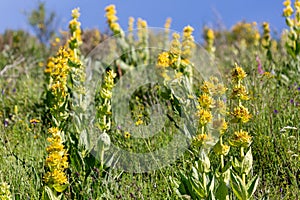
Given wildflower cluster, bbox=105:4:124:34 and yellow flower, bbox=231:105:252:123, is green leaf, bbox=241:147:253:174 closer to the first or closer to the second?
yellow flower, bbox=231:105:252:123

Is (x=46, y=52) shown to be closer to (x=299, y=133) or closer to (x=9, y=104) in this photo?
(x=9, y=104)

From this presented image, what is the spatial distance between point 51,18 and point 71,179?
9.11 m

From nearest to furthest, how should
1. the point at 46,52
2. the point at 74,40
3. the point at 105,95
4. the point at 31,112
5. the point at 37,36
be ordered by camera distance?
the point at 105,95 < the point at 74,40 < the point at 31,112 < the point at 46,52 < the point at 37,36

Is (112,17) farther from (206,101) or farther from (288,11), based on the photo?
(206,101)

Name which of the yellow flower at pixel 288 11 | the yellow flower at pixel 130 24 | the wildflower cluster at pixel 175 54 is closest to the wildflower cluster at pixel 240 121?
the wildflower cluster at pixel 175 54

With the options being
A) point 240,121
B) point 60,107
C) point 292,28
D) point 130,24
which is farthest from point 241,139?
point 130,24

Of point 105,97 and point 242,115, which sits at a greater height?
point 105,97

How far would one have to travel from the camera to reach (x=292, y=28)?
4.54 m

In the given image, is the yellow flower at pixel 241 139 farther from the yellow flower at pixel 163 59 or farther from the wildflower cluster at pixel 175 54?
the yellow flower at pixel 163 59

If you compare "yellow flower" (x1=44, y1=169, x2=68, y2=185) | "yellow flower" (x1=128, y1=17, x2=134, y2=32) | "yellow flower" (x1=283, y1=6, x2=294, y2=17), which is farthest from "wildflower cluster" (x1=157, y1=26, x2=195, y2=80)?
"yellow flower" (x1=128, y1=17, x2=134, y2=32)

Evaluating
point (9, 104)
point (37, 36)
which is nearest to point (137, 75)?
point (9, 104)

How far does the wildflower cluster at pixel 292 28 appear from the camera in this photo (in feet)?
14.6

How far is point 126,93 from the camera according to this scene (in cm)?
468

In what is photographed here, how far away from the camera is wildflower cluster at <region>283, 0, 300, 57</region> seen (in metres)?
4.45
